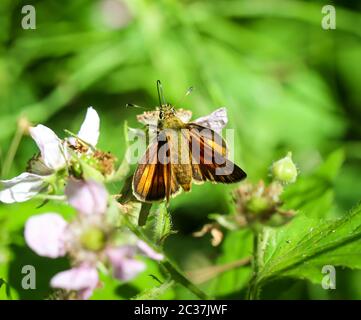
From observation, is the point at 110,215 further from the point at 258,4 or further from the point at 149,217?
the point at 258,4

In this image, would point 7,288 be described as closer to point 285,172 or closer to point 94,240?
point 94,240

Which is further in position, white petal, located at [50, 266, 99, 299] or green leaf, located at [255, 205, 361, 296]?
green leaf, located at [255, 205, 361, 296]

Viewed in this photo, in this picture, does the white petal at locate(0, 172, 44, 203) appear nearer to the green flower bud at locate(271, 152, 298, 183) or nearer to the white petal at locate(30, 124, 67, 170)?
the white petal at locate(30, 124, 67, 170)

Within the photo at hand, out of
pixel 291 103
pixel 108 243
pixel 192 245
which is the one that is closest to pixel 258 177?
pixel 192 245

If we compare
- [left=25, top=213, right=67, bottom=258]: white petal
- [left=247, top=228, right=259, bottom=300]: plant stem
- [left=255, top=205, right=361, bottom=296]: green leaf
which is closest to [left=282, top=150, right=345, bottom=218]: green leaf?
[left=255, top=205, right=361, bottom=296]: green leaf

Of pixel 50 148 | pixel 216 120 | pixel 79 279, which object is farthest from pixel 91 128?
pixel 79 279

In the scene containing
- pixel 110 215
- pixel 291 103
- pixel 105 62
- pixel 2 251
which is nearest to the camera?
pixel 110 215
